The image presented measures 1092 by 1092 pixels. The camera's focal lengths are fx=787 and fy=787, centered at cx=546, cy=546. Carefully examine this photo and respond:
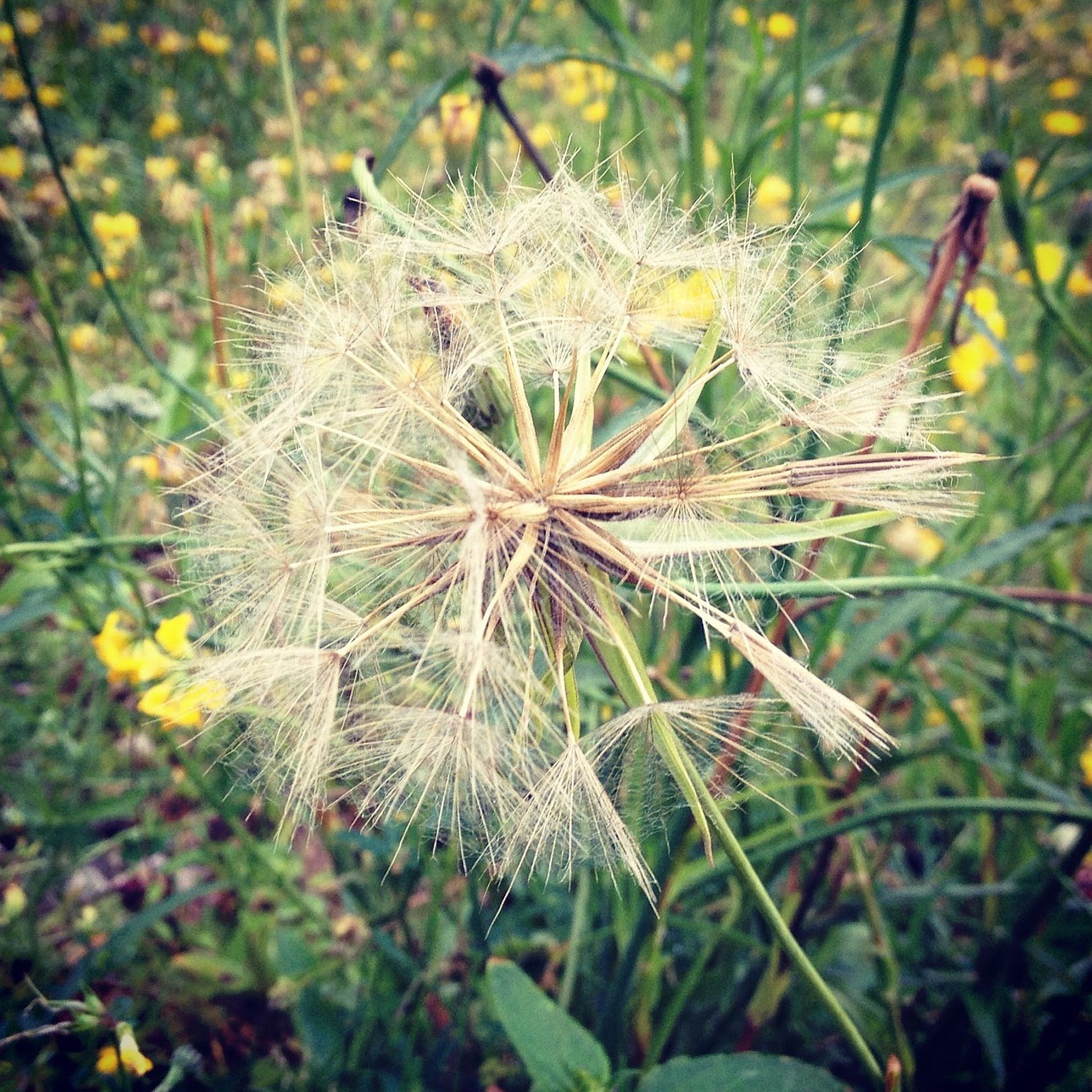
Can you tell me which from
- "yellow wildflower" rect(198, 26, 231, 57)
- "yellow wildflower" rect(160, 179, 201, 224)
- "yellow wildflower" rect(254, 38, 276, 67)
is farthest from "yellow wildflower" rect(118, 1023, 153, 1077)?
"yellow wildflower" rect(254, 38, 276, 67)

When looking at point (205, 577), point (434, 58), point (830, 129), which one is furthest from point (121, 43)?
point (205, 577)

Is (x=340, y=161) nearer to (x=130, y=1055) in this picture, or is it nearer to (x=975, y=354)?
(x=975, y=354)

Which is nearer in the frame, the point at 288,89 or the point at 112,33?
the point at 288,89

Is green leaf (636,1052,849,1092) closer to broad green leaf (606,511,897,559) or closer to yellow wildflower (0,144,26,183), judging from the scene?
broad green leaf (606,511,897,559)

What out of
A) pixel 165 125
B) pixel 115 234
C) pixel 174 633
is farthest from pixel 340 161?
pixel 174 633

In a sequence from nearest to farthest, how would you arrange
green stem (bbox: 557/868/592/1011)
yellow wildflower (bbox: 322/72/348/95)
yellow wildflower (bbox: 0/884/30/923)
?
green stem (bbox: 557/868/592/1011)
yellow wildflower (bbox: 0/884/30/923)
yellow wildflower (bbox: 322/72/348/95)

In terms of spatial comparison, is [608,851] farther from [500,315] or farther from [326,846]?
[326,846]

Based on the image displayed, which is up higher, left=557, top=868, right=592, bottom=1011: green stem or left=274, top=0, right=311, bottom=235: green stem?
left=274, top=0, right=311, bottom=235: green stem
